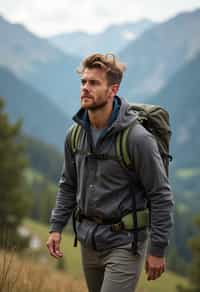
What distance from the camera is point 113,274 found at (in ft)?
14.1

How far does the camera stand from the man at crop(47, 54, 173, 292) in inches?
167

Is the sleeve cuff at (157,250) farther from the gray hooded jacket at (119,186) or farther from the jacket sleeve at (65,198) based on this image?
the jacket sleeve at (65,198)

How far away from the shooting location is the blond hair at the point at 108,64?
14.2ft

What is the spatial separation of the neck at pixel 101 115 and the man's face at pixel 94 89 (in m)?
0.05

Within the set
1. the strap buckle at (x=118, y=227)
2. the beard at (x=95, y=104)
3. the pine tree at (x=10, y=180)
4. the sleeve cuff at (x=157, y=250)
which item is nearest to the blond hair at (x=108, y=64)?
the beard at (x=95, y=104)

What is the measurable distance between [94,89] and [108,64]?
221 millimetres

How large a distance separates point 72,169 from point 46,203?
78494 millimetres

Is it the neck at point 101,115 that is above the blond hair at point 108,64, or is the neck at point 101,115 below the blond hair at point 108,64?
below

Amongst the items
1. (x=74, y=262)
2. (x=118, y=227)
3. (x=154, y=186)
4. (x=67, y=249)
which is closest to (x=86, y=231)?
(x=118, y=227)

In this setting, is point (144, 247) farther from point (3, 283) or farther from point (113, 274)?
point (3, 283)

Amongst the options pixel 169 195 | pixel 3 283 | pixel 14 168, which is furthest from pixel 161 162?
pixel 14 168

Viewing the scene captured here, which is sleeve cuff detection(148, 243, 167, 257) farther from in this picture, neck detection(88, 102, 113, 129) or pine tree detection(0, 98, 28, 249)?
pine tree detection(0, 98, 28, 249)

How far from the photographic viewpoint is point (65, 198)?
16.4 feet

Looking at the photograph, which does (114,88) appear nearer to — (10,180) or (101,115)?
(101,115)
